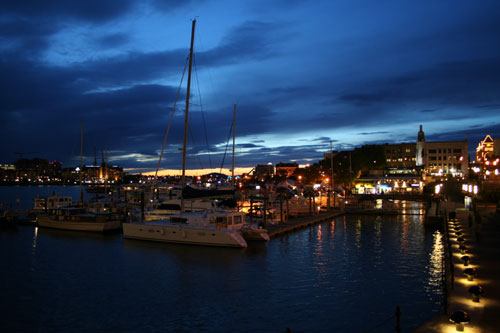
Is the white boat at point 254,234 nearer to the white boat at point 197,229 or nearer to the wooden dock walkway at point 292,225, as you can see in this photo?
the white boat at point 197,229

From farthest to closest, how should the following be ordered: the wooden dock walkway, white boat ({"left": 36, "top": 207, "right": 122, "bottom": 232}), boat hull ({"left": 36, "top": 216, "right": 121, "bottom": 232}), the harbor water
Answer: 1. white boat ({"left": 36, "top": 207, "right": 122, "bottom": 232})
2. boat hull ({"left": 36, "top": 216, "right": 121, "bottom": 232})
3. the wooden dock walkway
4. the harbor water

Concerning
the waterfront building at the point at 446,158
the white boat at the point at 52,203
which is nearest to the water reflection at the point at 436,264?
the white boat at the point at 52,203

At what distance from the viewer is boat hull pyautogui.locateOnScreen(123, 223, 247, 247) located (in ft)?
107

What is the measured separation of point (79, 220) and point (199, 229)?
18.5 meters

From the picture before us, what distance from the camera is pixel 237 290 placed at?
21.7 metres

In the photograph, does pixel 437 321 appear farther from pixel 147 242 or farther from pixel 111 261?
pixel 147 242

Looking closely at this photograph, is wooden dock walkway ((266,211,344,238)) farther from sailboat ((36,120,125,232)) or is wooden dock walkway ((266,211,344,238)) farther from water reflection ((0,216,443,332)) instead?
sailboat ((36,120,125,232))

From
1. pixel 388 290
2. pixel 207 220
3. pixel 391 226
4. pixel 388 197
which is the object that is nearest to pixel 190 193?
pixel 207 220

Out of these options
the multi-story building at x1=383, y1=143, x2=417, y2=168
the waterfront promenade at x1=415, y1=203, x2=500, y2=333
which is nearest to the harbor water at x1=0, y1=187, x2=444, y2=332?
the waterfront promenade at x1=415, y1=203, x2=500, y2=333

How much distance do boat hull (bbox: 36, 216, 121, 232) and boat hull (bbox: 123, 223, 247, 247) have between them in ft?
20.5

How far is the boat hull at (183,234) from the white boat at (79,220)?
661 centimetres

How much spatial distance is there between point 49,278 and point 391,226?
39418 millimetres

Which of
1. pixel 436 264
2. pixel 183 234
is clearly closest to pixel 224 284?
pixel 183 234

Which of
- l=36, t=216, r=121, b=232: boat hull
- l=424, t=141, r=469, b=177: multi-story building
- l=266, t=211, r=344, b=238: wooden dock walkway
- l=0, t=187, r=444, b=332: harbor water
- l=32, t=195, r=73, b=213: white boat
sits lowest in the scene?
l=0, t=187, r=444, b=332: harbor water
